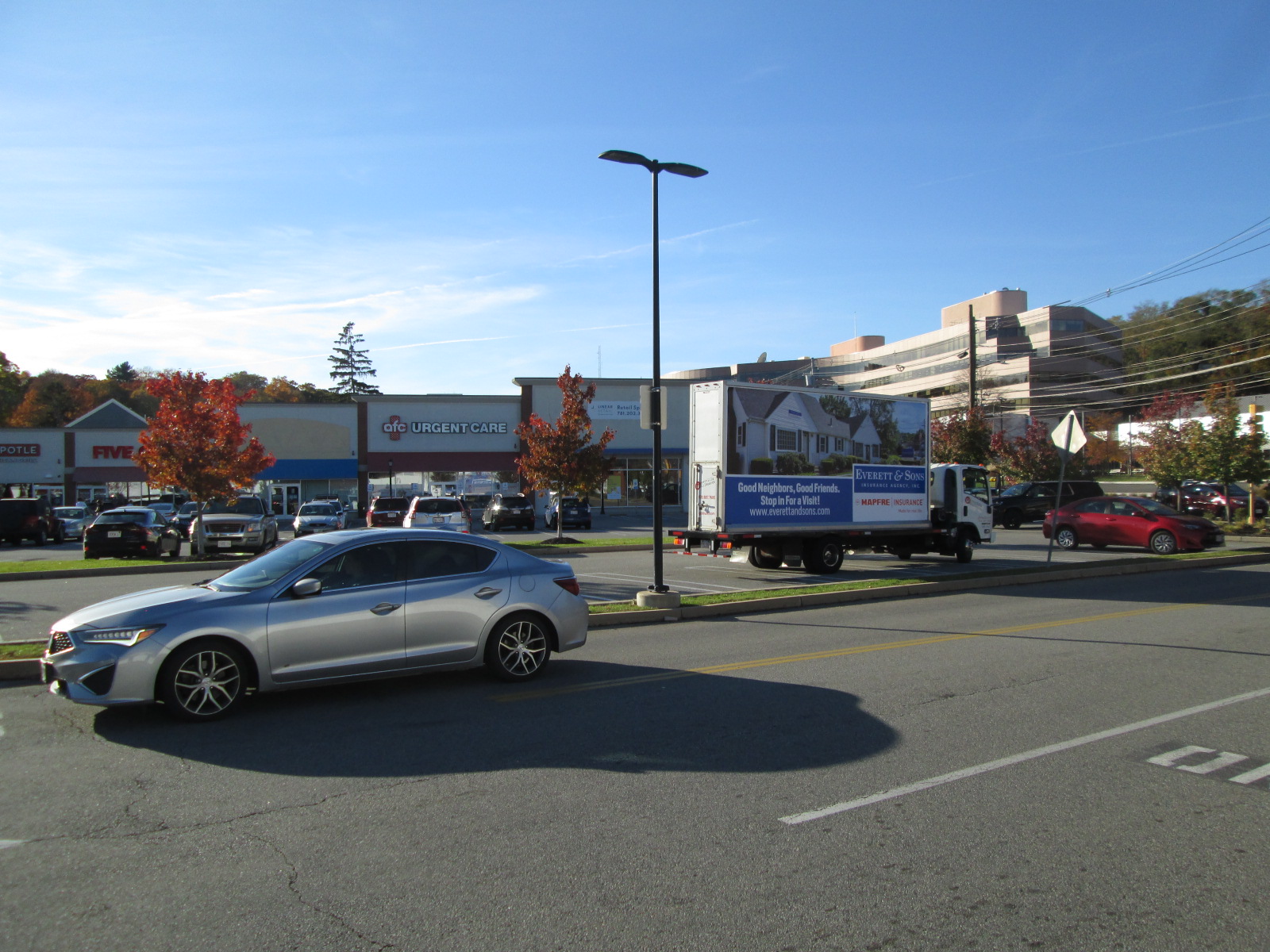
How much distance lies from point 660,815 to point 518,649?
3.44 meters

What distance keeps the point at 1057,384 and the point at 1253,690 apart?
309ft

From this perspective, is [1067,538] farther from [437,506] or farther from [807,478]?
[437,506]

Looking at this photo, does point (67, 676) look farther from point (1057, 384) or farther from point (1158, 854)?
point (1057, 384)

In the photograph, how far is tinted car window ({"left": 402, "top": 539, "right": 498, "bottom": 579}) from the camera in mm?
7723

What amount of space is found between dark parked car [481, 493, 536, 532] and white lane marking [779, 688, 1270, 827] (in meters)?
34.0

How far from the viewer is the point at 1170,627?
11312 millimetres

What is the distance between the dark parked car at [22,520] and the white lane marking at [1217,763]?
1384 inches

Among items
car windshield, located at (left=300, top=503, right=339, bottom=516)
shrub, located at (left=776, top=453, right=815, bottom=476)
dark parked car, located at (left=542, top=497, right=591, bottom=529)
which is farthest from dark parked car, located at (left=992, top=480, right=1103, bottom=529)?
car windshield, located at (left=300, top=503, right=339, bottom=516)

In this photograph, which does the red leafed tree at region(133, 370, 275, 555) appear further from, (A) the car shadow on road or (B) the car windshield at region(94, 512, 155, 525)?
(A) the car shadow on road

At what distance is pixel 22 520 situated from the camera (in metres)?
30.4

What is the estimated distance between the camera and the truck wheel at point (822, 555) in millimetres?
18188

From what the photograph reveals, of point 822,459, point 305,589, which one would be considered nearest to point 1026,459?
point 822,459

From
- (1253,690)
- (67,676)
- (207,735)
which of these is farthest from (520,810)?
(1253,690)

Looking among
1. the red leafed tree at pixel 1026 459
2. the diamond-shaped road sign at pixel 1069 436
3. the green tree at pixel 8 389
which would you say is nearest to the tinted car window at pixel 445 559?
the diamond-shaped road sign at pixel 1069 436
